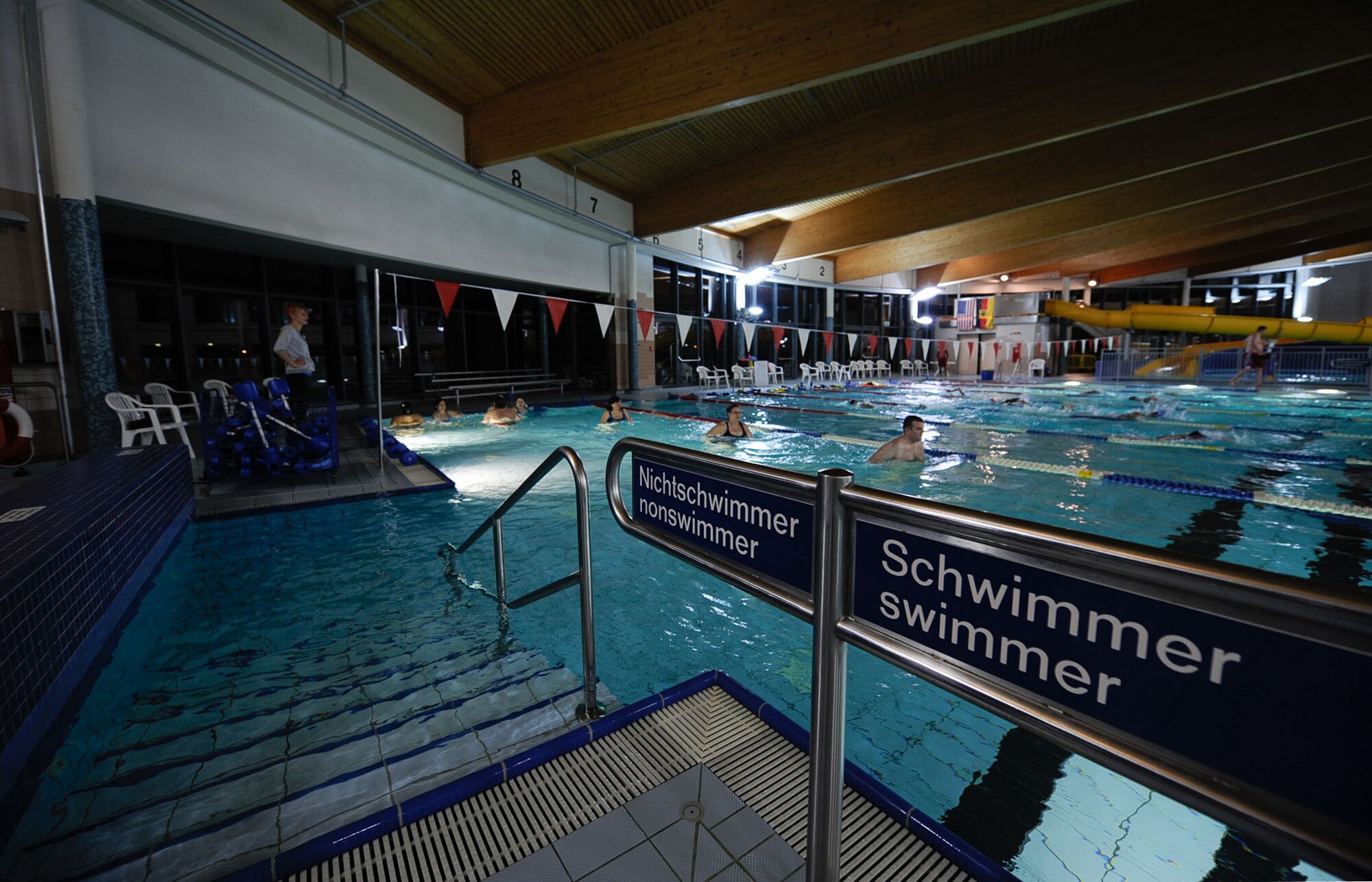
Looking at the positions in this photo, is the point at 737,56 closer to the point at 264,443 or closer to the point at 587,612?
the point at 264,443

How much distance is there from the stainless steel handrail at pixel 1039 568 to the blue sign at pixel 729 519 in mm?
23

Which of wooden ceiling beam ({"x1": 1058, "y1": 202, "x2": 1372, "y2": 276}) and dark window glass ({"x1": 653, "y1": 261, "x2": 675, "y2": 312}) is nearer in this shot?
dark window glass ({"x1": 653, "y1": 261, "x2": 675, "y2": 312})

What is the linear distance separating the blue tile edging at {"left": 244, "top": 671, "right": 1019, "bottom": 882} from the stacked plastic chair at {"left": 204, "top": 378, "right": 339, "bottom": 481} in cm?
422

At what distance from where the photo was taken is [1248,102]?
368 inches

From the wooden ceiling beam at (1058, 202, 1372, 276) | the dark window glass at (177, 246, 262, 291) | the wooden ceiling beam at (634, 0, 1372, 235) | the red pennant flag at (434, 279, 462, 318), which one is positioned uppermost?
the wooden ceiling beam at (1058, 202, 1372, 276)

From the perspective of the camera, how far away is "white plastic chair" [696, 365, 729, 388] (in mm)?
16547

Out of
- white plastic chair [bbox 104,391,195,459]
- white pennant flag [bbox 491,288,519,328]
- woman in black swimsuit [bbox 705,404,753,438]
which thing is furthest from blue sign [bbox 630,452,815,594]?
white pennant flag [bbox 491,288,519,328]

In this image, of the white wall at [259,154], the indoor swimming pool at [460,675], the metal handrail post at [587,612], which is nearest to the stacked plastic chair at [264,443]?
the indoor swimming pool at [460,675]

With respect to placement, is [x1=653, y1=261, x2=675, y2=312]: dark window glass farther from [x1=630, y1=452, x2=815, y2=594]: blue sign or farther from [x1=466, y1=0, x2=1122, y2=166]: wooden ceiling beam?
[x1=630, y1=452, x2=815, y2=594]: blue sign

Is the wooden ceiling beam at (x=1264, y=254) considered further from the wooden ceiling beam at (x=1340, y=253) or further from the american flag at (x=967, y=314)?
the american flag at (x=967, y=314)

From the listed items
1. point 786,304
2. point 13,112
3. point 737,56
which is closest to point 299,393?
point 13,112

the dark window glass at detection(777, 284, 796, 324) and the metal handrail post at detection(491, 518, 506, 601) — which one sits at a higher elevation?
the dark window glass at detection(777, 284, 796, 324)

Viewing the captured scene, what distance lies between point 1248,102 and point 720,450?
Answer: 10.7 metres

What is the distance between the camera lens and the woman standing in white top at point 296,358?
18.3ft
